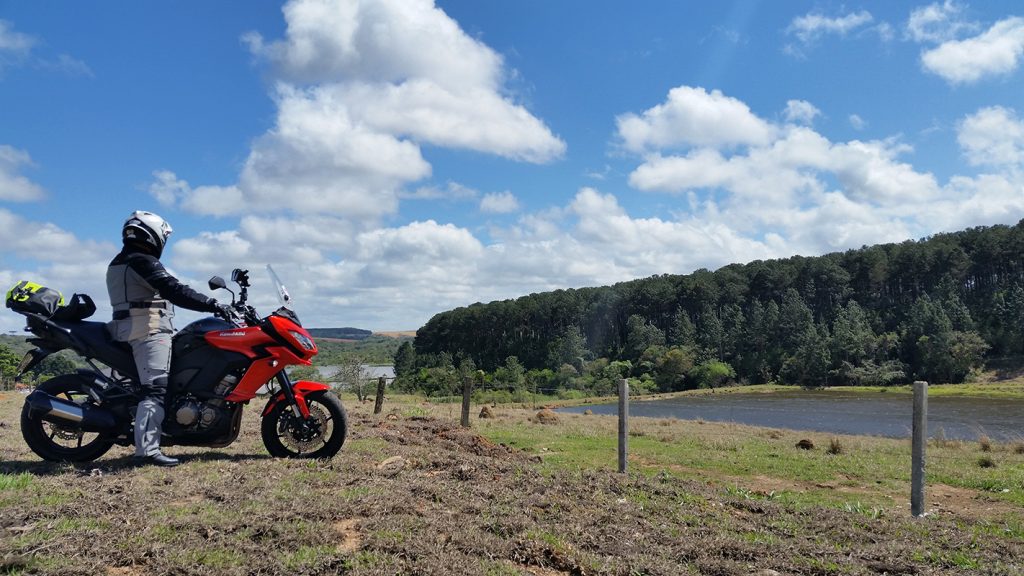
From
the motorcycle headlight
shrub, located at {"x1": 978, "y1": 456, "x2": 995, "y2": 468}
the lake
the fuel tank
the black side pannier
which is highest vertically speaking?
the black side pannier

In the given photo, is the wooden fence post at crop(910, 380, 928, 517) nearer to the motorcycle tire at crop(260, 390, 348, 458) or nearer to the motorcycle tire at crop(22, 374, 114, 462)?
the motorcycle tire at crop(260, 390, 348, 458)

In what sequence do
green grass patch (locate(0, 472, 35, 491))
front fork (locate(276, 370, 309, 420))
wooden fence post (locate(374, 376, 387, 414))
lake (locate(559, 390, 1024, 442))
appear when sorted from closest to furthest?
green grass patch (locate(0, 472, 35, 491)) → front fork (locate(276, 370, 309, 420)) → wooden fence post (locate(374, 376, 387, 414)) → lake (locate(559, 390, 1024, 442))

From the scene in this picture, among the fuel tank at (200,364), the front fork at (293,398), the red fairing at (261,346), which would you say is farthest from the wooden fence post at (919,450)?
the fuel tank at (200,364)

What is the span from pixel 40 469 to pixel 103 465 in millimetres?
485

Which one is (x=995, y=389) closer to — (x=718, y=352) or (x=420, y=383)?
(x=718, y=352)

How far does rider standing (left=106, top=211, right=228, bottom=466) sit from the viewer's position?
235 inches

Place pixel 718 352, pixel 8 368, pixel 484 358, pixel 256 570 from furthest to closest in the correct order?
pixel 484 358, pixel 718 352, pixel 8 368, pixel 256 570

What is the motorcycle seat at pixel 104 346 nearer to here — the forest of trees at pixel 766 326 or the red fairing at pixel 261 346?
the red fairing at pixel 261 346

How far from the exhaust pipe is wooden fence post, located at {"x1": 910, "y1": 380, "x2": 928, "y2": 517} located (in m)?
8.64

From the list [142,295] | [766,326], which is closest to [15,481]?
[142,295]

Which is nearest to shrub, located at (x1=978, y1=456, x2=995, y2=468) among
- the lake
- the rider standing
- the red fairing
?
the red fairing

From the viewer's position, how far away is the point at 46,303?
608cm

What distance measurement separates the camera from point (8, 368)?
2042 inches

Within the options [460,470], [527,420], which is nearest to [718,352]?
[527,420]
